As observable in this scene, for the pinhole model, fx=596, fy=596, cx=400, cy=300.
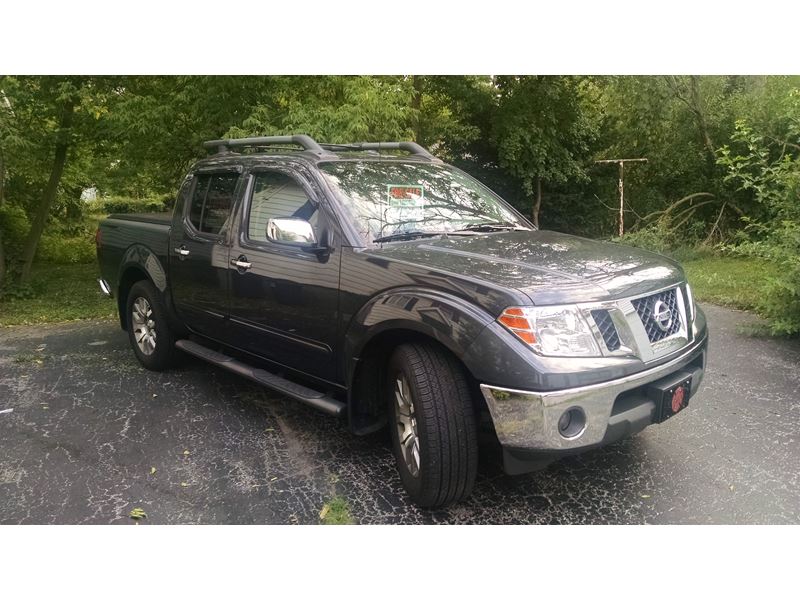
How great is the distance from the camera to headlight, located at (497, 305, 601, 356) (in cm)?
259

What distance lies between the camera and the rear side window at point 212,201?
4301 mm

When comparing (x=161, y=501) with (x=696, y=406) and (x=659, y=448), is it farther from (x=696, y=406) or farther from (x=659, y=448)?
(x=696, y=406)

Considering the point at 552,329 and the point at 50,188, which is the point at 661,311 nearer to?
the point at 552,329

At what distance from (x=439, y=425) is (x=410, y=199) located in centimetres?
159

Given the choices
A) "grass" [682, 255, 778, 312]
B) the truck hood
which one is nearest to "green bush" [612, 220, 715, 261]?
"grass" [682, 255, 778, 312]

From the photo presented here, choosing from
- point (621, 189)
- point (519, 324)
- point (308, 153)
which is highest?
point (308, 153)

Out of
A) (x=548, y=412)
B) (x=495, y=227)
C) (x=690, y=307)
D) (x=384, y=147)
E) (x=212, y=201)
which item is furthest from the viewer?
(x=384, y=147)

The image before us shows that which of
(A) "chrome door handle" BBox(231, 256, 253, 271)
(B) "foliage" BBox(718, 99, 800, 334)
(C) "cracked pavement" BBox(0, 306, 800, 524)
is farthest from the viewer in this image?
(B) "foliage" BBox(718, 99, 800, 334)

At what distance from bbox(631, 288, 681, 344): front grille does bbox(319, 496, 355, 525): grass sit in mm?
1745

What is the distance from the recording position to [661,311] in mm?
3004

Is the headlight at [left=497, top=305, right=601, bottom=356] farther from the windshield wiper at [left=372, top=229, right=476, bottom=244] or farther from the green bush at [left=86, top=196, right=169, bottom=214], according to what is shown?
the green bush at [left=86, top=196, right=169, bottom=214]

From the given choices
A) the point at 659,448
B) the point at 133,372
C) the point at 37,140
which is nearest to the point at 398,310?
the point at 659,448

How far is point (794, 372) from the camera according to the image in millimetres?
4953

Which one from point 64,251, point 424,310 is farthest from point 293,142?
point 64,251
